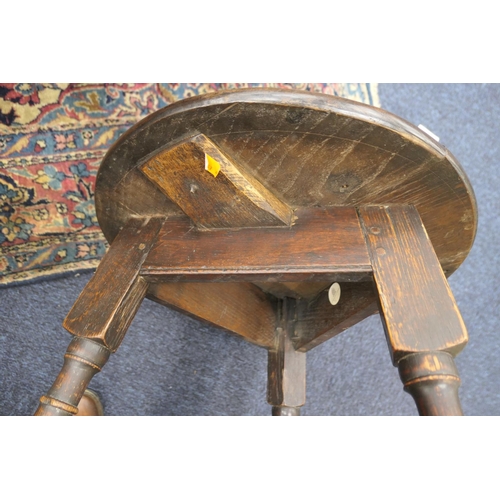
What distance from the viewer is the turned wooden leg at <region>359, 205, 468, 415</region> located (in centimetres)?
56

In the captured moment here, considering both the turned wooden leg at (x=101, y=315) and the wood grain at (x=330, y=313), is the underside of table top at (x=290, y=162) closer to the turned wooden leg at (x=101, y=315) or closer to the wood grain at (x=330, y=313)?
the turned wooden leg at (x=101, y=315)

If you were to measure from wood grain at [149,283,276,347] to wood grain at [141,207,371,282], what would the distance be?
0.11 m

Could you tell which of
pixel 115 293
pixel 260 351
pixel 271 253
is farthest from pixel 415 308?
pixel 260 351

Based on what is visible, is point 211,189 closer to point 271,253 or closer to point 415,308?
point 271,253

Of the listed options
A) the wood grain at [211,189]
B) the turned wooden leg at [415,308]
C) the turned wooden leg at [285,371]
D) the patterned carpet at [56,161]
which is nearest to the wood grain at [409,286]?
the turned wooden leg at [415,308]

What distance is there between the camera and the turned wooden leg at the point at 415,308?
0.56 metres

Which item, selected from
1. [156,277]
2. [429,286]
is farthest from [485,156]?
[156,277]

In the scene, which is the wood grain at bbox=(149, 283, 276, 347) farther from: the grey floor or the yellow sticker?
the grey floor

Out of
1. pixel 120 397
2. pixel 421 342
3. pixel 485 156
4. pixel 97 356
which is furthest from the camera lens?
pixel 485 156

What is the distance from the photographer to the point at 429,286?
634 mm

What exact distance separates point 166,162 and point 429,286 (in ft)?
1.21

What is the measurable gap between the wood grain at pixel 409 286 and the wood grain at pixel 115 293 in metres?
0.33

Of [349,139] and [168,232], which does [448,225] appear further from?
[168,232]

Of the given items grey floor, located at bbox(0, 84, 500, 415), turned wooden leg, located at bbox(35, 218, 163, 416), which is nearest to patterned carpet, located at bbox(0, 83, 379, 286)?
grey floor, located at bbox(0, 84, 500, 415)
